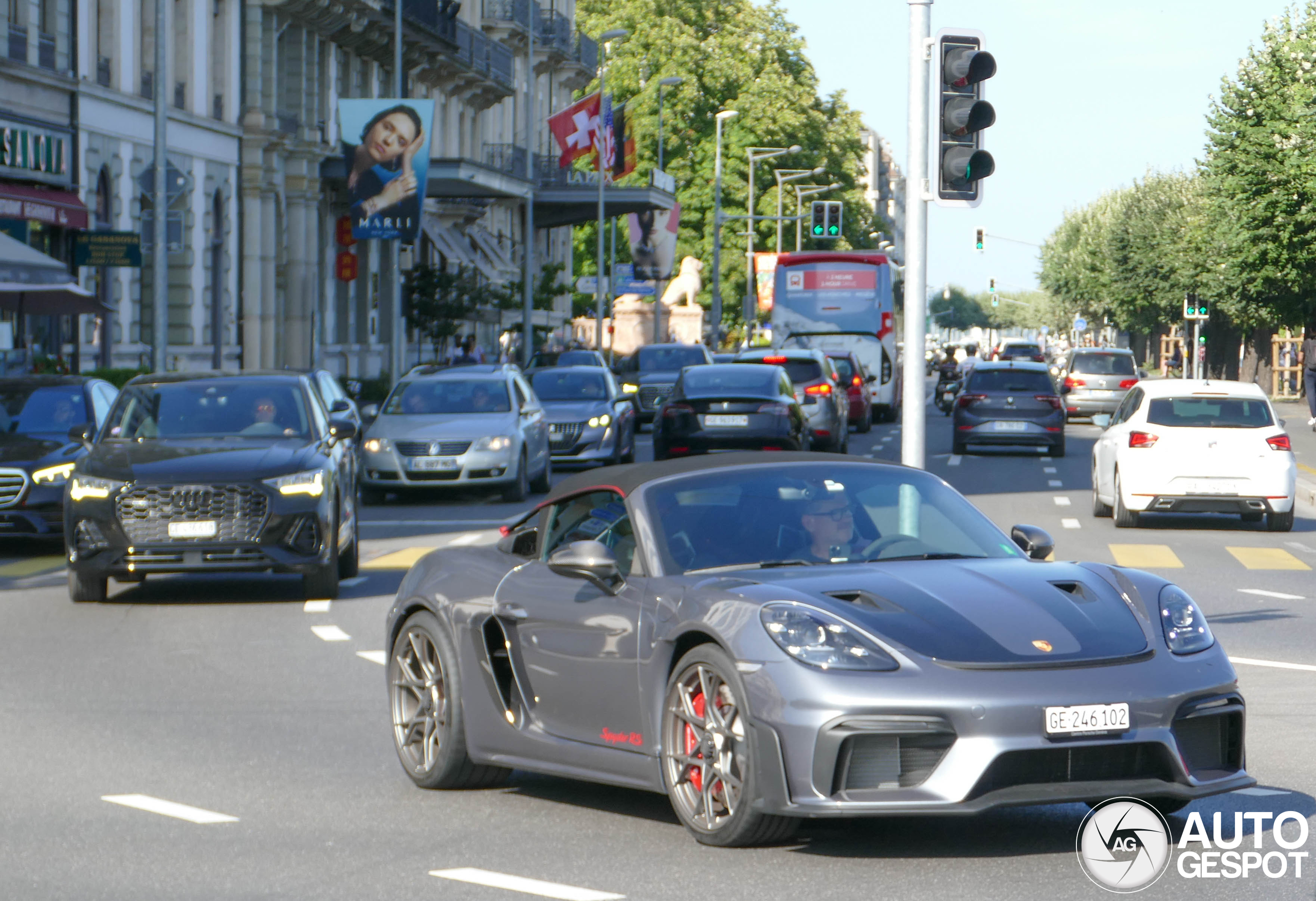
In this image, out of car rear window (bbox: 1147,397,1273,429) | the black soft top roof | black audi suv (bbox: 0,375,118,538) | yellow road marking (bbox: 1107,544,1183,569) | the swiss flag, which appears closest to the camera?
the black soft top roof

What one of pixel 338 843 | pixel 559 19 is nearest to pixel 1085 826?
pixel 338 843

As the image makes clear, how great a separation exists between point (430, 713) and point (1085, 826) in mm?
2411

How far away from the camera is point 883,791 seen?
6301 millimetres

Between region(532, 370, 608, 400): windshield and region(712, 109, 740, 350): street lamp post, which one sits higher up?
region(712, 109, 740, 350): street lamp post

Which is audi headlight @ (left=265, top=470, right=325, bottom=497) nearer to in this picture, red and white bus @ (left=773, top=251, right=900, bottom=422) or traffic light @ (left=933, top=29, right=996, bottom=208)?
traffic light @ (left=933, top=29, right=996, bottom=208)

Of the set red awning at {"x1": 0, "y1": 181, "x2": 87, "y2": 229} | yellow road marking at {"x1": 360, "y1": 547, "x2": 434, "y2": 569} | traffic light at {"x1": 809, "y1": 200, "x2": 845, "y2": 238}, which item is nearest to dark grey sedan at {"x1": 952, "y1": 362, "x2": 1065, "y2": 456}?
red awning at {"x1": 0, "y1": 181, "x2": 87, "y2": 229}

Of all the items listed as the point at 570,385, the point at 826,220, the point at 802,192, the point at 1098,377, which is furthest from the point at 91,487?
the point at 802,192

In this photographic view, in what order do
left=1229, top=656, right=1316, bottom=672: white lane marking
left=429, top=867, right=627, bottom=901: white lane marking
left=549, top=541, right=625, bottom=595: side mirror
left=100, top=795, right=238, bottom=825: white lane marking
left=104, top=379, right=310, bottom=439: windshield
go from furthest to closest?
left=104, top=379, right=310, bottom=439: windshield, left=1229, top=656, right=1316, bottom=672: white lane marking, left=100, top=795, right=238, bottom=825: white lane marking, left=549, top=541, right=625, bottom=595: side mirror, left=429, top=867, right=627, bottom=901: white lane marking

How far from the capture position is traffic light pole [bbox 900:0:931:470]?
12938 millimetres

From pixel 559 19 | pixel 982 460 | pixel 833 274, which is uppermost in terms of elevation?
pixel 559 19

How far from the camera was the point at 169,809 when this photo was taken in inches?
300

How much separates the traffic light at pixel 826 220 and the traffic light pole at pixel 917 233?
1457 inches

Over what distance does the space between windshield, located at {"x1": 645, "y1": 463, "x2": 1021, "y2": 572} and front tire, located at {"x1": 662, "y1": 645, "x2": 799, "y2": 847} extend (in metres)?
0.52

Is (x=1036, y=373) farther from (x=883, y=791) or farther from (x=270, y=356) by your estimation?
(x=883, y=791)
